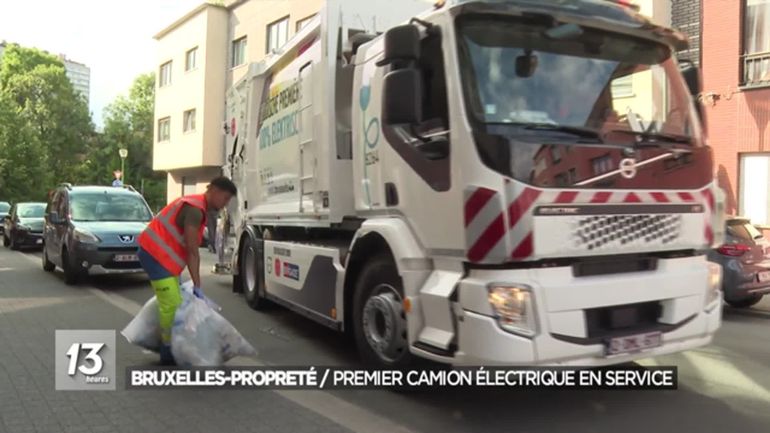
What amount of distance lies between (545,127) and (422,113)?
2.83 ft

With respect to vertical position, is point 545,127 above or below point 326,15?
below

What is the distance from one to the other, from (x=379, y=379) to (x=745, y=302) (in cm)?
668

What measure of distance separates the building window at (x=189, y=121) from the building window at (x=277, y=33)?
274 inches

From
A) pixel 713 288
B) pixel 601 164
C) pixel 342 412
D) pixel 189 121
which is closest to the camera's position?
pixel 601 164

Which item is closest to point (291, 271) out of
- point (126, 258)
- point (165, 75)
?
point (126, 258)

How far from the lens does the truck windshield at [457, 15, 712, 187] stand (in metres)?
4.11

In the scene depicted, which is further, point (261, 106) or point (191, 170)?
point (191, 170)

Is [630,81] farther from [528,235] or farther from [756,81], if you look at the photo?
[756,81]

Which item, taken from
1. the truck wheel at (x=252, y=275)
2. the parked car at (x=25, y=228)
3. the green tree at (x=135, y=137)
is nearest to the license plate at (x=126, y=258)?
the truck wheel at (x=252, y=275)

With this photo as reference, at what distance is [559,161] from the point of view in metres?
4.09

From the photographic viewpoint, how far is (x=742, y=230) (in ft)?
30.0

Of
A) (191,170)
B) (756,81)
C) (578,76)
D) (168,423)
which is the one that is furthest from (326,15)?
(191,170)

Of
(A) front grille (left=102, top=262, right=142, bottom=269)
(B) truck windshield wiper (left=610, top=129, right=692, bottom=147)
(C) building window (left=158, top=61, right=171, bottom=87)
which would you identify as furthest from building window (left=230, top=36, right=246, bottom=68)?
(B) truck windshield wiper (left=610, top=129, right=692, bottom=147)

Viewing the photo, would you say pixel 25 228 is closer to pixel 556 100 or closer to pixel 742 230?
pixel 742 230
